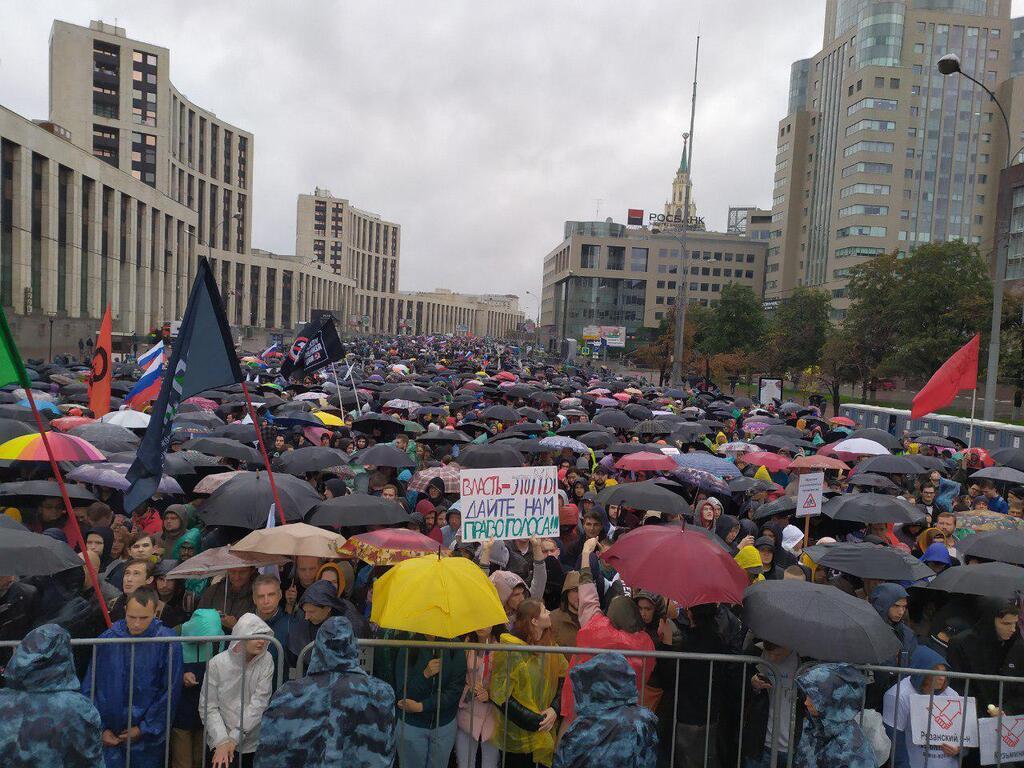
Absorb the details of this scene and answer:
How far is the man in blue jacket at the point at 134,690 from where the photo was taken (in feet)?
14.1

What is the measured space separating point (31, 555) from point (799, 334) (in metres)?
45.9

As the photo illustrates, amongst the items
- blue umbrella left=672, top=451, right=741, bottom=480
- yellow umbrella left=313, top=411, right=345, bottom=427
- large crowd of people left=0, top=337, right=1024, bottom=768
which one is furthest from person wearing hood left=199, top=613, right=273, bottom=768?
yellow umbrella left=313, top=411, right=345, bottom=427

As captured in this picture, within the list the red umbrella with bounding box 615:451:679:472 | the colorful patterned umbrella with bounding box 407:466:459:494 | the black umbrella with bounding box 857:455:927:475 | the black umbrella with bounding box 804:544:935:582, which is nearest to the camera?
the black umbrella with bounding box 804:544:935:582

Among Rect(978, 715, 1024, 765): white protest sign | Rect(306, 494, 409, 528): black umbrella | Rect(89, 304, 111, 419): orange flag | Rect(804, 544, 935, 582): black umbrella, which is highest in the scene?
Rect(89, 304, 111, 419): orange flag

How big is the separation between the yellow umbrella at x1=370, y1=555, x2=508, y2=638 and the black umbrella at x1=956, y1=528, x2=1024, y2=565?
394 cm

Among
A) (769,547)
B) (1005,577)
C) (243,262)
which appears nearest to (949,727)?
(1005,577)

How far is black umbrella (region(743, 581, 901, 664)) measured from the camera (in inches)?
166

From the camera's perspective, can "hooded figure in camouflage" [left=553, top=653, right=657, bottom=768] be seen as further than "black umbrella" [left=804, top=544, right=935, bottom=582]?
No

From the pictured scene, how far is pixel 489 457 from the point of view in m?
10.3

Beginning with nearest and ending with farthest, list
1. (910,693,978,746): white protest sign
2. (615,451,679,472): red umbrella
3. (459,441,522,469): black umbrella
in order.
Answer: (910,693,978,746): white protest sign → (459,441,522,469): black umbrella → (615,451,679,472): red umbrella

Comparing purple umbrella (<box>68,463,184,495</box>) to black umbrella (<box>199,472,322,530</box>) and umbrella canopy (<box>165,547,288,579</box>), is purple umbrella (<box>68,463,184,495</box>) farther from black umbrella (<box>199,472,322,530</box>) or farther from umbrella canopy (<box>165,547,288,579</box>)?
umbrella canopy (<box>165,547,288,579</box>)

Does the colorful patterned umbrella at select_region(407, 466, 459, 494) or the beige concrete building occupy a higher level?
the beige concrete building

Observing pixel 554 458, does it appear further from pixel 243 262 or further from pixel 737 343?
pixel 243 262

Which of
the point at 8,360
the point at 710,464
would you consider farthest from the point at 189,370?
the point at 710,464
